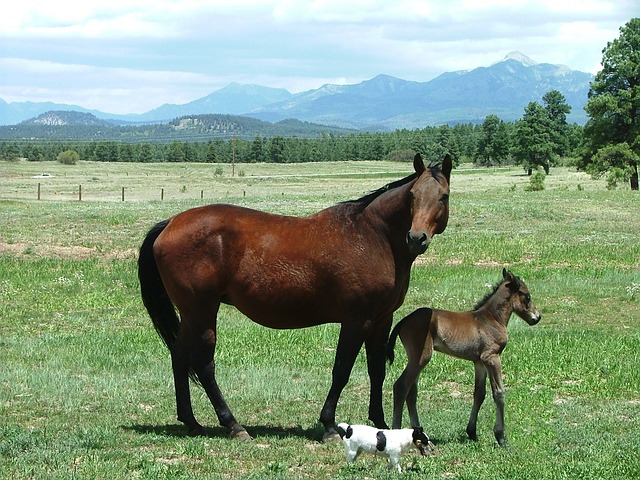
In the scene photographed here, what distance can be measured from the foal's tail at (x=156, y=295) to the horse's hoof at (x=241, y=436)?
4.80ft

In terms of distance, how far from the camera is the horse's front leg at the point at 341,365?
8.81 metres

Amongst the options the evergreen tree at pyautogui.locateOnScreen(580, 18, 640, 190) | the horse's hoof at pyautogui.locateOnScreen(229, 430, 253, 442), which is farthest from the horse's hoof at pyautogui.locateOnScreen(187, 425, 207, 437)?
the evergreen tree at pyautogui.locateOnScreen(580, 18, 640, 190)

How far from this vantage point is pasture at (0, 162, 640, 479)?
7820 mm

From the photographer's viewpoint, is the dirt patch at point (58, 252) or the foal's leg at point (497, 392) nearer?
the foal's leg at point (497, 392)

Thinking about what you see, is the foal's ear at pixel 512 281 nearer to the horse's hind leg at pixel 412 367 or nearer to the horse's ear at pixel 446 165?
the horse's hind leg at pixel 412 367

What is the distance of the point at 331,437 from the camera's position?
28.8ft

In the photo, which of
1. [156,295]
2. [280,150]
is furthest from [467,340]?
[280,150]

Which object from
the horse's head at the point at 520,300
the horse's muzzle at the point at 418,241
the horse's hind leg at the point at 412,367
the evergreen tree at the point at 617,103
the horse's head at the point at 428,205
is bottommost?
the horse's hind leg at the point at 412,367

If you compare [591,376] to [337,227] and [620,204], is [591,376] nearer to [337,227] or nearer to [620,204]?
[337,227]

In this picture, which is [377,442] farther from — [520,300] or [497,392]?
[520,300]

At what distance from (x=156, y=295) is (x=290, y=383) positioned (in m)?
2.69

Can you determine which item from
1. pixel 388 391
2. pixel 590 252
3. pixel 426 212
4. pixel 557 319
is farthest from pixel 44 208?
pixel 426 212

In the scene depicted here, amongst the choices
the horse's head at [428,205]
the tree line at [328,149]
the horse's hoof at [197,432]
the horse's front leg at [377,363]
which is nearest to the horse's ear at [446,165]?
the horse's head at [428,205]

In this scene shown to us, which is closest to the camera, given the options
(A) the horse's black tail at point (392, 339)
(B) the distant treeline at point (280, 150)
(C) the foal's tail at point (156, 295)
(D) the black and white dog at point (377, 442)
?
(D) the black and white dog at point (377, 442)
